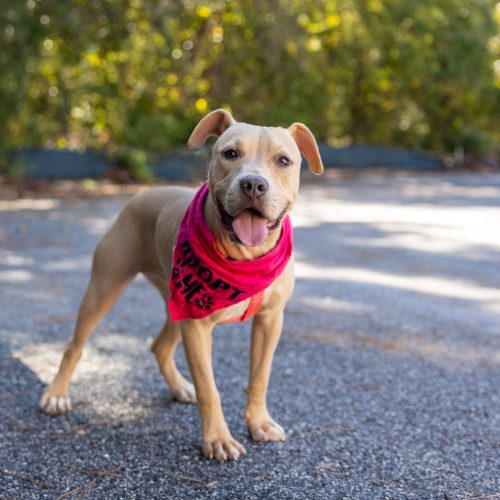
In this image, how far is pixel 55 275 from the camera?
270 inches

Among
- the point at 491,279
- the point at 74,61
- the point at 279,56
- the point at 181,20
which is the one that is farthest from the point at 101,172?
the point at 491,279

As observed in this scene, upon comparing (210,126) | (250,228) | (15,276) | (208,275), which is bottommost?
(15,276)

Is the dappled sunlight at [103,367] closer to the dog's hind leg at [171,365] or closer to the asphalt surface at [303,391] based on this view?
the asphalt surface at [303,391]

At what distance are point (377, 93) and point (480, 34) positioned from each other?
13.4 feet

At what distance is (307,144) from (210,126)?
470mm

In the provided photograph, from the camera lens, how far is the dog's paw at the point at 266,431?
3.36 m

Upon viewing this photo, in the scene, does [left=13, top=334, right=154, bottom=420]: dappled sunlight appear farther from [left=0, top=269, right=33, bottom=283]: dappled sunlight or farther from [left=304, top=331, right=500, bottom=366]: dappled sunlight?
[left=0, top=269, right=33, bottom=283]: dappled sunlight

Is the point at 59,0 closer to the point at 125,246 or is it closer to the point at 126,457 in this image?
the point at 125,246

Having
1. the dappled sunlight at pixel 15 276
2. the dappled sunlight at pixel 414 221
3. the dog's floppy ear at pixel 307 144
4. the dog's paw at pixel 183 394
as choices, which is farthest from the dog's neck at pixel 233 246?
the dappled sunlight at pixel 414 221

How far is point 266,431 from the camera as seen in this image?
3.38 metres

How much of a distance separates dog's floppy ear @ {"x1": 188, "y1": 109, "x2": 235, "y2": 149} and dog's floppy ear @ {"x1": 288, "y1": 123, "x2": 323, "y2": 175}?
31cm

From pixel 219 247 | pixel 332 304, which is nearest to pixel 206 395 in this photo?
pixel 219 247

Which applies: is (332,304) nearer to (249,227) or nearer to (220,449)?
(220,449)

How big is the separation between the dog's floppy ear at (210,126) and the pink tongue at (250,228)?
1.75 feet
